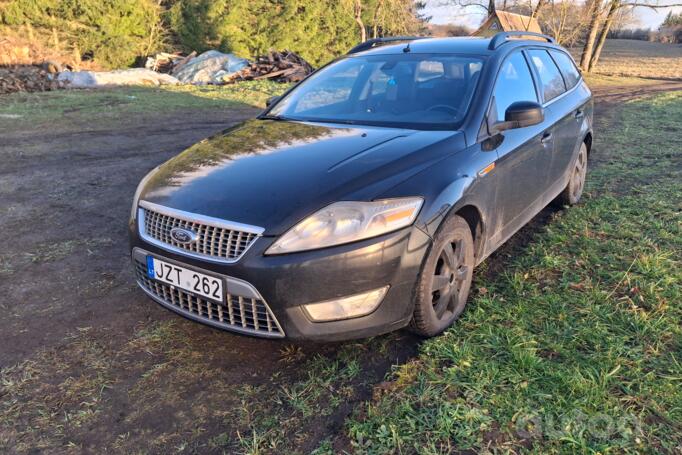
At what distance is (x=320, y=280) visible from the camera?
2.38 meters

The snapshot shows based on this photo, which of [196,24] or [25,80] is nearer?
[25,80]

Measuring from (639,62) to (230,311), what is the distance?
4133cm

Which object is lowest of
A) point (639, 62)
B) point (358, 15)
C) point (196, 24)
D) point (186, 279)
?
point (639, 62)

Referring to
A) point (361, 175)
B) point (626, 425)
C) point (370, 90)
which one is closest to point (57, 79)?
point (370, 90)

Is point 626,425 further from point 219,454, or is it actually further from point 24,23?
point 24,23

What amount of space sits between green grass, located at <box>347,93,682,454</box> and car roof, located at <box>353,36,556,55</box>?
62.7 inches

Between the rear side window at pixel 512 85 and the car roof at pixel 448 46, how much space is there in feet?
0.45

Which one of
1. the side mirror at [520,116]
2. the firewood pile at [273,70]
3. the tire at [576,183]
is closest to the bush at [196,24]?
the firewood pile at [273,70]

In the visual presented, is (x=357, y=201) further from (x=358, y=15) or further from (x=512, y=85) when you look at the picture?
(x=358, y=15)

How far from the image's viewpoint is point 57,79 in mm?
15289

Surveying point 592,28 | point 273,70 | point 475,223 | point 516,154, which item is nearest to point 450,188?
point 475,223

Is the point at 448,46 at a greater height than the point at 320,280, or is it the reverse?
the point at 448,46

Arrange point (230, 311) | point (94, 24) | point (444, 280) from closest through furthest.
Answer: point (230, 311) < point (444, 280) < point (94, 24)

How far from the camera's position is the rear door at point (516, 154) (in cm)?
337
